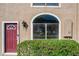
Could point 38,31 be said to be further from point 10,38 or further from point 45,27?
point 10,38

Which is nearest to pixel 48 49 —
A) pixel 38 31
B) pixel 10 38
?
pixel 38 31

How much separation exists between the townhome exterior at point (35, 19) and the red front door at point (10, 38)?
0.40 ft

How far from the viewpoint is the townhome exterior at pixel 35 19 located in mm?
19094

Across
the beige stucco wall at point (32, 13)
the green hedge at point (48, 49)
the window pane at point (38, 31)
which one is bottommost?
the green hedge at point (48, 49)

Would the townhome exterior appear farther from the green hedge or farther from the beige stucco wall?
the green hedge

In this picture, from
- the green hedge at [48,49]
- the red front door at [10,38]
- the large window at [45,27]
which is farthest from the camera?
the red front door at [10,38]

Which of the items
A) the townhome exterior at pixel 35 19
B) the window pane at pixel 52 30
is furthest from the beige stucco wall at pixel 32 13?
the window pane at pixel 52 30

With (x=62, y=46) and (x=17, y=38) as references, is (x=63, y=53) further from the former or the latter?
(x=17, y=38)

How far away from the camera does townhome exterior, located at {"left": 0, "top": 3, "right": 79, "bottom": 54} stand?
19094 mm

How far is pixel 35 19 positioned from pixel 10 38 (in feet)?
7.42

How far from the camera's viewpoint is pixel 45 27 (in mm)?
19609

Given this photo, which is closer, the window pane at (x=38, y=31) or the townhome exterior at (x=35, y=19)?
the townhome exterior at (x=35, y=19)

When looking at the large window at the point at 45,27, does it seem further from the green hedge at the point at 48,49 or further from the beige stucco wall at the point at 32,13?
the green hedge at the point at 48,49

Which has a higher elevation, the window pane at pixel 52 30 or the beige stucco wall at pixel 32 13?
the beige stucco wall at pixel 32 13
